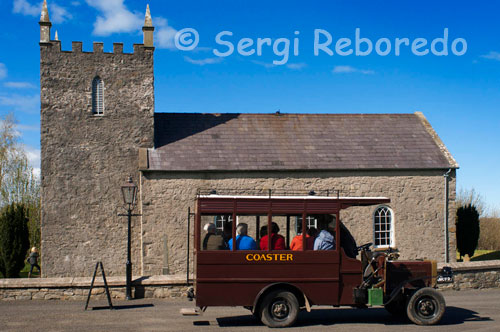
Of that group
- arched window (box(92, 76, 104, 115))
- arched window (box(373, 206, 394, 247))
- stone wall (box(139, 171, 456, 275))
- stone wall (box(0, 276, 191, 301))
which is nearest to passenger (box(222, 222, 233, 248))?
stone wall (box(0, 276, 191, 301))

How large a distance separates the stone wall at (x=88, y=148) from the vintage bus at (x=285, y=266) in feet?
32.2

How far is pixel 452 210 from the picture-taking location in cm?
2039

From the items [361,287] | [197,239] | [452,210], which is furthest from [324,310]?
[452,210]

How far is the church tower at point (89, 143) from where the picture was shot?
1902cm

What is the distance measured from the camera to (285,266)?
10.0 metres

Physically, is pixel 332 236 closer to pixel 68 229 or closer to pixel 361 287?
pixel 361 287

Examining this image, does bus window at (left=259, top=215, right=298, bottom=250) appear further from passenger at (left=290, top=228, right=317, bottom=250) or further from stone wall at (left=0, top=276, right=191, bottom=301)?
stone wall at (left=0, top=276, right=191, bottom=301)

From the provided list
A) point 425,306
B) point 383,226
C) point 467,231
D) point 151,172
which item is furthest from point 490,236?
point 425,306

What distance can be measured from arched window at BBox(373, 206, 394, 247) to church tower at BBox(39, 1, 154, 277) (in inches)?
352

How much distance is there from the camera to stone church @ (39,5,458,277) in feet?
62.3

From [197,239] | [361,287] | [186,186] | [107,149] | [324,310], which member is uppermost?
[107,149]

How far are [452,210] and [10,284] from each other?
15.7m

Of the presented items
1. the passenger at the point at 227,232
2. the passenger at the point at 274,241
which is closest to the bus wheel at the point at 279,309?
the passenger at the point at 274,241

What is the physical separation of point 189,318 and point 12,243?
1292 cm
